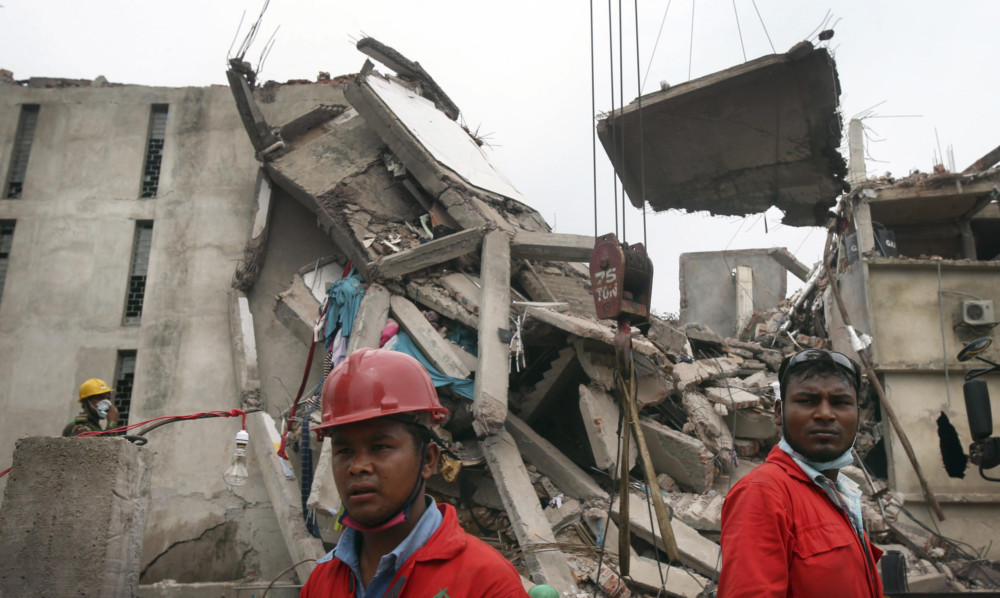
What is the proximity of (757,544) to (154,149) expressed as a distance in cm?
1321

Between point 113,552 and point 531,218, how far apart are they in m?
7.92

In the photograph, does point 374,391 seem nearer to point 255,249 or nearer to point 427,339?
point 427,339

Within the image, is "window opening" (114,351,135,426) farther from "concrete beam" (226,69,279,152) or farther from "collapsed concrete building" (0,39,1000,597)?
"concrete beam" (226,69,279,152)

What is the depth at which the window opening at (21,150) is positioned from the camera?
40.8ft

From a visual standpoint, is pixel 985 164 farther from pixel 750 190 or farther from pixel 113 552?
pixel 113 552

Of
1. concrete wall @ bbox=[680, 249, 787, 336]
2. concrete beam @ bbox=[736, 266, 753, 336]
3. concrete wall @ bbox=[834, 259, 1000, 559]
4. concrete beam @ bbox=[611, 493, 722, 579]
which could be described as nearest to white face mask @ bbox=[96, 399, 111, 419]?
concrete beam @ bbox=[611, 493, 722, 579]

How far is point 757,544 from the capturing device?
75.0 inches

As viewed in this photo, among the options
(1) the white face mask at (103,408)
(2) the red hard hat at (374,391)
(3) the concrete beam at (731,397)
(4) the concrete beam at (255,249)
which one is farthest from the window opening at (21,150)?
(2) the red hard hat at (374,391)

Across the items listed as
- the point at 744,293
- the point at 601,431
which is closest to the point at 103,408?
the point at 601,431

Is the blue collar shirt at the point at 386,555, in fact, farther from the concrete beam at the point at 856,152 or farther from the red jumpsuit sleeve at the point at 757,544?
the concrete beam at the point at 856,152

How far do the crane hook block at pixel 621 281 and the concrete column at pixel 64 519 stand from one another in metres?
3.16

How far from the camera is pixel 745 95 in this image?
7016mm

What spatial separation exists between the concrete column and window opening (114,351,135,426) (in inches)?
288

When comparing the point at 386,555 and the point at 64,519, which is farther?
the point at 64,519
